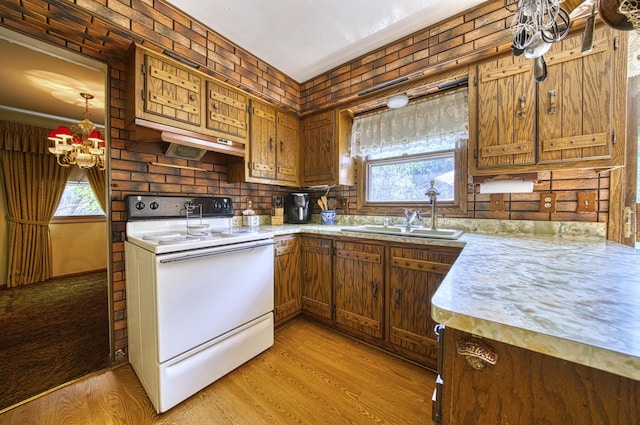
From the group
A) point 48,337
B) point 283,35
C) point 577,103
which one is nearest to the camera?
point 577,103

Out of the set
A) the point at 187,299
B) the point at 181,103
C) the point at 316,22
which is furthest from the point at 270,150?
the point at 187,299

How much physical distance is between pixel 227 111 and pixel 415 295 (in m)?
2.09

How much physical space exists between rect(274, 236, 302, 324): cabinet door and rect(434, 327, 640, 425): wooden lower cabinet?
168 cm

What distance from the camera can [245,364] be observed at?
67.0 inches

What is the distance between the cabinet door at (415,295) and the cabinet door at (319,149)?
112 cm

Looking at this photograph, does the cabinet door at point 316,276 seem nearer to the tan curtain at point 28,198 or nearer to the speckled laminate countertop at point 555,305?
the speckled laminate countertop at point 555,305

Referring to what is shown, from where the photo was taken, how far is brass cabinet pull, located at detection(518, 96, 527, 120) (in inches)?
57.9

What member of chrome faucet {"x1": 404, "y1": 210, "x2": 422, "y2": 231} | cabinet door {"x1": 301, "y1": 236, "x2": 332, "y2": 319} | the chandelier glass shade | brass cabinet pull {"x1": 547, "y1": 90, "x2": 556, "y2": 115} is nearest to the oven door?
cabinet door {"x1": 301, "y1": 236, "x2": 332, "y2": 319}

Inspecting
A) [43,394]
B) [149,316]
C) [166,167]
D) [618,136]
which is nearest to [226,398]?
[149,316]

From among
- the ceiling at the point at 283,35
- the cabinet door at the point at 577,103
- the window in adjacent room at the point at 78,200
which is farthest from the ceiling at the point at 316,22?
the window in adjacent room at the point at 78,200

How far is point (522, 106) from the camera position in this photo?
4.84 ft

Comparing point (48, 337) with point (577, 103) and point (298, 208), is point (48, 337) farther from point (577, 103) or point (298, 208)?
point (577, 103)

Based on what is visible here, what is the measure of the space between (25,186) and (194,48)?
3.70 meters

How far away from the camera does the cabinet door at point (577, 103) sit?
4.18 ft
